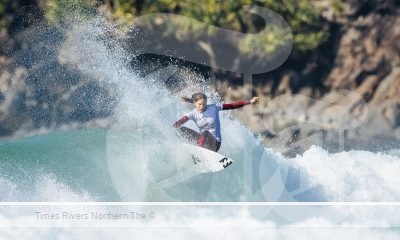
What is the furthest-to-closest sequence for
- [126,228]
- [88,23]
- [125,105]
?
[88,23] < [125,105] < [126,228]

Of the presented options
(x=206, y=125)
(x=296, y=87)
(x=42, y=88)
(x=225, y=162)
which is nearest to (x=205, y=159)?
(x=225, y=162)

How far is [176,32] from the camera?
7621 mm

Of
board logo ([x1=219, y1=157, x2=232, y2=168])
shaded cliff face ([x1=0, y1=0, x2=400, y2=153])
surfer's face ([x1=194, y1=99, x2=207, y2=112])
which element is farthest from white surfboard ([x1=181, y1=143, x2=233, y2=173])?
shaded cliff face ([x1=0, y1=0, x2=400, y2=153])

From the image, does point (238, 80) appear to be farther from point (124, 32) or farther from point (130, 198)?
point (130, 198)

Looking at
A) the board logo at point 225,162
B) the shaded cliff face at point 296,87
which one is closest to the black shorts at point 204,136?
the board logo at point 225,162

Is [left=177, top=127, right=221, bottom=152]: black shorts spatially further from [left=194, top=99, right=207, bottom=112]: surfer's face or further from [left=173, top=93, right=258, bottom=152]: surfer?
[left=194, top=99, right=207, bottom=112]: surfer's face

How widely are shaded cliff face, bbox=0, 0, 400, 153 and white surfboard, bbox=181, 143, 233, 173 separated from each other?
9.68 feet

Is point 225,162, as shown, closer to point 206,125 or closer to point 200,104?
point 206,125

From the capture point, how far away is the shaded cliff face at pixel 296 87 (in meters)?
7.71

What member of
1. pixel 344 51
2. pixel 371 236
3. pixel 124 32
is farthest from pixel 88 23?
pixel 371 236

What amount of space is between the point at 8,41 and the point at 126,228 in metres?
4.09

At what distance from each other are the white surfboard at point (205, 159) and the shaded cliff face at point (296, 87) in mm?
2951

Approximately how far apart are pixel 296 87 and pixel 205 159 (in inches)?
130

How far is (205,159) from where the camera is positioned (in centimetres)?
485
